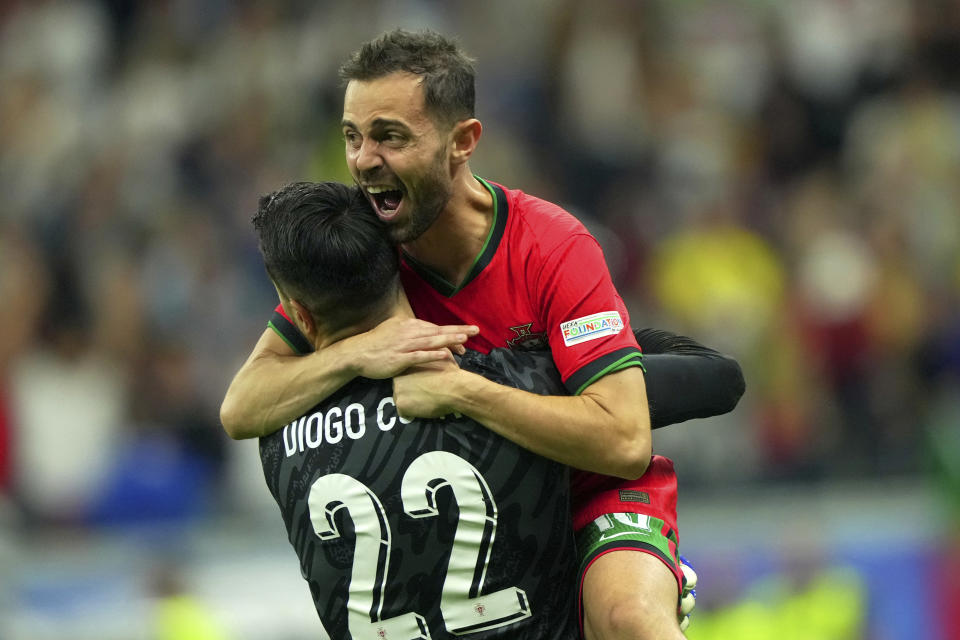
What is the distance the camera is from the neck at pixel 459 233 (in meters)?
4.09

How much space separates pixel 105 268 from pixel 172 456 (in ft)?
5.23

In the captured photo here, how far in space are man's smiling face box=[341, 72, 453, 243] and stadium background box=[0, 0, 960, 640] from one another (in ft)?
15.9

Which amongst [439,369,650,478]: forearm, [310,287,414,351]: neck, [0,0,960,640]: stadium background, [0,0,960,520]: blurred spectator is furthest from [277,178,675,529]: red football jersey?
[0,0,960,520]: blurred spectator

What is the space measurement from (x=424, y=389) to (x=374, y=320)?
0.27 m

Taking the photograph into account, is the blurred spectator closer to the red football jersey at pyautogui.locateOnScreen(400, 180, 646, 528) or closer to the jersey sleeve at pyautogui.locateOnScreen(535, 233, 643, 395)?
the red football jersey at pyautogui.locateOnScreen(400, 180, 646, 528)

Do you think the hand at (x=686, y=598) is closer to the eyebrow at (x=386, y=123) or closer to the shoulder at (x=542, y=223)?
the shoulder at (x=542, y=223)

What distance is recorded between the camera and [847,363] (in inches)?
393

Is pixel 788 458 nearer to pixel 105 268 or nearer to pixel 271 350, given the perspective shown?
pixel 105 268

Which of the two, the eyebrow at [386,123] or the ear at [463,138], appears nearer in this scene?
the eyebrow at [386,123]

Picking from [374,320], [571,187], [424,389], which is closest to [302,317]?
[374,320]

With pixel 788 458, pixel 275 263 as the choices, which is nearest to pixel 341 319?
pixel 275 263

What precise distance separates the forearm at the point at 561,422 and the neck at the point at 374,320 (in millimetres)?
281

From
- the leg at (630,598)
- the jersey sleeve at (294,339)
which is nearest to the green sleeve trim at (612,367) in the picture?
the leg at (630,598)

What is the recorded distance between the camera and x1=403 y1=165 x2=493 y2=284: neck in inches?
161
